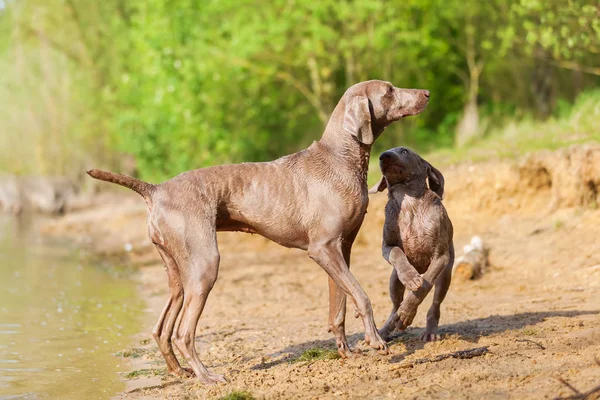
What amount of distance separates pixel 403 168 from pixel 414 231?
588 mm

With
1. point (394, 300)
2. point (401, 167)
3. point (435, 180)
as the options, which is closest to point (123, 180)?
point (401, 167)

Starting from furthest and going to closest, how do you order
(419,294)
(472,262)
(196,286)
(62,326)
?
(472,262)
(62,326)
(419,294)
(196,286)

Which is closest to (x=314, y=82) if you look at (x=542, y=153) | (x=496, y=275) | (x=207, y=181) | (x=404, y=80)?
(x=404, y=80)

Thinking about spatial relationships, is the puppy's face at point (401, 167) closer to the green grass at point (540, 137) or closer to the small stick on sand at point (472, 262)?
the small stick on sand at point (472, 262)

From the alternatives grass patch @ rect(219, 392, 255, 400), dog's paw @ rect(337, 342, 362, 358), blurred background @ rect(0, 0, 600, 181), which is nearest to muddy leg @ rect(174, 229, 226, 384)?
grass patch @ rect(219, 392, 255, 400)

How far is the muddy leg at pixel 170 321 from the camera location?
692 cm

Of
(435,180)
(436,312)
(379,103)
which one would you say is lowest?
(436,312)

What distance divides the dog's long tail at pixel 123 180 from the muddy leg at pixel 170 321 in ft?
1.80

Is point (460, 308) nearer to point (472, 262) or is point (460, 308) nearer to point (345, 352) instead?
point (472, 262)

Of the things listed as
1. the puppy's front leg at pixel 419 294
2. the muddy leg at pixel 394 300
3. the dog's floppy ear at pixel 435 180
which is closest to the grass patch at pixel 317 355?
the muddy leg at pixel 394 300

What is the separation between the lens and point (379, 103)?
6.96 m

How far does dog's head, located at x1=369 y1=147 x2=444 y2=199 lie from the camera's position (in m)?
7.13

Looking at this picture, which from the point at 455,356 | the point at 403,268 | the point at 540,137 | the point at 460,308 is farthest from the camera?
the point at 540,137

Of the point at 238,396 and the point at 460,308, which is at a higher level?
the point at 238,396
